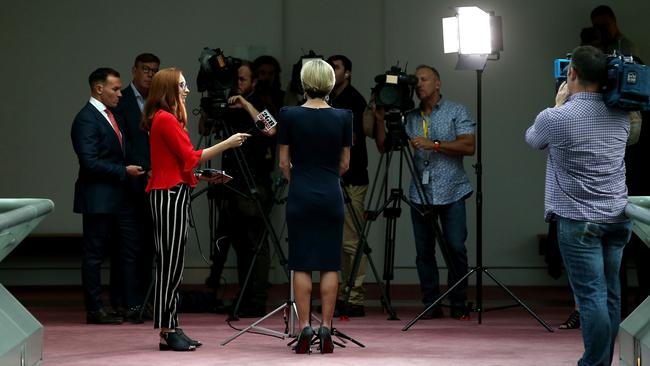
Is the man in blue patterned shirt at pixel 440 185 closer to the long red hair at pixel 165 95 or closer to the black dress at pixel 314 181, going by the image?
the black dress at pixel 314 181

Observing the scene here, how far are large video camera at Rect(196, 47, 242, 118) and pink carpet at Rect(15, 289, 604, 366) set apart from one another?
126 centimetres

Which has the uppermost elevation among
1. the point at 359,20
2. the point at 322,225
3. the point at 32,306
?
the point at 359,20

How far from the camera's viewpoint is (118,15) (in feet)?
32.1

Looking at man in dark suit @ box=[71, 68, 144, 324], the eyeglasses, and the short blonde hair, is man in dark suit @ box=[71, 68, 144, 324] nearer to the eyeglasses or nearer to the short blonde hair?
the eyeglasses

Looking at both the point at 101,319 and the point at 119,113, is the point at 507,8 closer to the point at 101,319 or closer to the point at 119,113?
the point at 119,113

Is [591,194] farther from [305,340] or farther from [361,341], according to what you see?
[361,341]

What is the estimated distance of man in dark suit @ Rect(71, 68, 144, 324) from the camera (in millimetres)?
7266

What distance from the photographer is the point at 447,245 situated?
7.56 meters

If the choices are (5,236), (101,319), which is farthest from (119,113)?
(5,236)

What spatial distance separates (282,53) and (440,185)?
8.55ft

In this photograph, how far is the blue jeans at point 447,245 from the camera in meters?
7.50

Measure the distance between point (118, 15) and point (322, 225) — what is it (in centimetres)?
458

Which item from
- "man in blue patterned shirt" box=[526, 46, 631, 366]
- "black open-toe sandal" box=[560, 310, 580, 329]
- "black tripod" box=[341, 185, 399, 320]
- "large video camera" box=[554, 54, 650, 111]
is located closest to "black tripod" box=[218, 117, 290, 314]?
"black tripod" box=[341, 185, 399, 320]

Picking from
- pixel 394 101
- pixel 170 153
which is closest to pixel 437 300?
pixel 394 101
